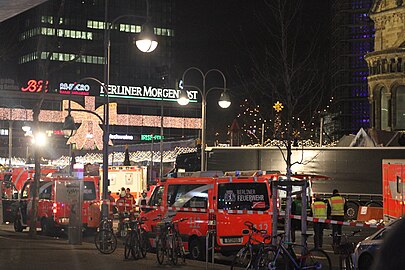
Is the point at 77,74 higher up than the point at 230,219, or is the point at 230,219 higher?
the point at 77,74

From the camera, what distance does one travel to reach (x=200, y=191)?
1892cm

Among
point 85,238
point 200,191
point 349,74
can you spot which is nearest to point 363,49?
point 349,74

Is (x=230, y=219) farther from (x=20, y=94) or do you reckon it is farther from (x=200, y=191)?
(x=20, y=94)

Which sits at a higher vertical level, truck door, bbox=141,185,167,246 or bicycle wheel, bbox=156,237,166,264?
truck door, bbox=141,185,167,246

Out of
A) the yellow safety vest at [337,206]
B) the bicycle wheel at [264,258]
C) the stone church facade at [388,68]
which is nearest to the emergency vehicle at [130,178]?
the yellow safety vest at [337,206]

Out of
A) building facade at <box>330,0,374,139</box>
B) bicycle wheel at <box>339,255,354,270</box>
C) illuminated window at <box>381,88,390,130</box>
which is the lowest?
bicycle wheel at <box>339,255,354,270</box>

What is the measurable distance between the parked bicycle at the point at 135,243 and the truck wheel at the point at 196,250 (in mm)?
1108

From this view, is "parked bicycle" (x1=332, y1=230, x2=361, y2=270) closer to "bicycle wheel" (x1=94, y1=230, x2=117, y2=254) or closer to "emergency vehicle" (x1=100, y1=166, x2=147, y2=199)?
"bicycle wheel" (x1=94, y1=230, x2=117, y2=254)

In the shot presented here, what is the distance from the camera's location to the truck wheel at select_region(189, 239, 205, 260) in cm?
1872

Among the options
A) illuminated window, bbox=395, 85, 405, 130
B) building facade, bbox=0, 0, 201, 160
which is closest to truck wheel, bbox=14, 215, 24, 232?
illuminated window, bbox=395, 85, 405, 130

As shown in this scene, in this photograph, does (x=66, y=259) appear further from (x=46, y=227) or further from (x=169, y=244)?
(x=46, y=227)

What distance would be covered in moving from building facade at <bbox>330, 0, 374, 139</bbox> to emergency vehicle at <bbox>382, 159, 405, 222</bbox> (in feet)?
287

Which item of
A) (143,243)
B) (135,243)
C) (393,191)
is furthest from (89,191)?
(393,191)

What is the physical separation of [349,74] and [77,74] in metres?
51.4
